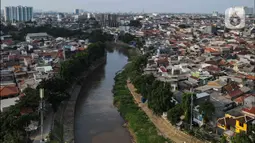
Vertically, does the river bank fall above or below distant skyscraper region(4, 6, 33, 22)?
below

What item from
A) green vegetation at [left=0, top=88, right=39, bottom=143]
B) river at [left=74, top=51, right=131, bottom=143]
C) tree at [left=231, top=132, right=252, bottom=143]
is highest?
tree at [left=231, top=132, right=252, bottom=143]

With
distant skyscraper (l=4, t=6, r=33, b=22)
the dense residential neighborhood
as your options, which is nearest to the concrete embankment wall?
the dense residential neighborhood

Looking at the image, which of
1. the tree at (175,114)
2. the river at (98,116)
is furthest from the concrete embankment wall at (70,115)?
the tree at (175,114)

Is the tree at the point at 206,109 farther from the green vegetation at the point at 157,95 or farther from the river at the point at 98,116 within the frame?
the river at the point at 98,116

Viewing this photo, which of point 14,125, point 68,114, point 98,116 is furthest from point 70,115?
point 14,125

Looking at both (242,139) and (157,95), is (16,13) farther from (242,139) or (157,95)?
(242,139)

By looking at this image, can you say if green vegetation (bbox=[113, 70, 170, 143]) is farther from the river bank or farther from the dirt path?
the river bank

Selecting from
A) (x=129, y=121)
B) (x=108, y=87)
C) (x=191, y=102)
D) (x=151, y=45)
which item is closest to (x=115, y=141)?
(x=129, y=121)
